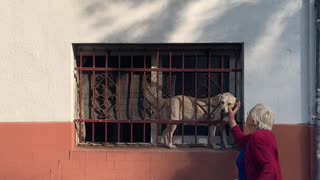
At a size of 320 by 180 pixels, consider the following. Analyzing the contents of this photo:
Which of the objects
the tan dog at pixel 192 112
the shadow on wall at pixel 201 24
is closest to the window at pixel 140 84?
the tan dog at pixel 192 112

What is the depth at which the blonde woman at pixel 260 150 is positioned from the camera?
4.20 meters

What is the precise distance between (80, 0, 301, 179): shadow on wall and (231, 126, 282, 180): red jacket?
1775 mm

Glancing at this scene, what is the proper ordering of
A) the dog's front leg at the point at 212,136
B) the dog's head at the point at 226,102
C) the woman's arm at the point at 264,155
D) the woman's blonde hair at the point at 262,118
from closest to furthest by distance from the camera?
the woman's arm at the point at 264,155, the woman's blonde hair at the point at 262,118, the dog's head at the point at 226,102, the dog's front leg at the point at 212,136

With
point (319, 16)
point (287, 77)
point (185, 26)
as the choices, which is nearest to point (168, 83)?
point (185, 26)

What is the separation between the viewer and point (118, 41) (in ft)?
20.1

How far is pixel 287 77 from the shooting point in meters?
6.04

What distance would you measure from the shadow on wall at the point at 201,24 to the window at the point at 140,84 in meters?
0.19

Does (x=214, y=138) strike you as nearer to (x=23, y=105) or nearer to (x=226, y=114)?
(x=226, y=114)

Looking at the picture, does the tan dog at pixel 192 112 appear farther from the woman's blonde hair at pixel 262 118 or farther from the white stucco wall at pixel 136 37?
the woman's blonde hair at pixel 262 118

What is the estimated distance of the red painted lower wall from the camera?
6066 mm

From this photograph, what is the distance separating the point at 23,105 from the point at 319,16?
11.4 feet

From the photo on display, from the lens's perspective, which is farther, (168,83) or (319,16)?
(168,83)

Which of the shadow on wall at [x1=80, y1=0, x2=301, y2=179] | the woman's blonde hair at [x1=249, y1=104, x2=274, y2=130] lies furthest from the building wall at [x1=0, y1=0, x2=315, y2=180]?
the woman's blonde hair at [x1=249, y1=104, x2=274, y2=130]

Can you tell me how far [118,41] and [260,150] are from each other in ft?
8.25
